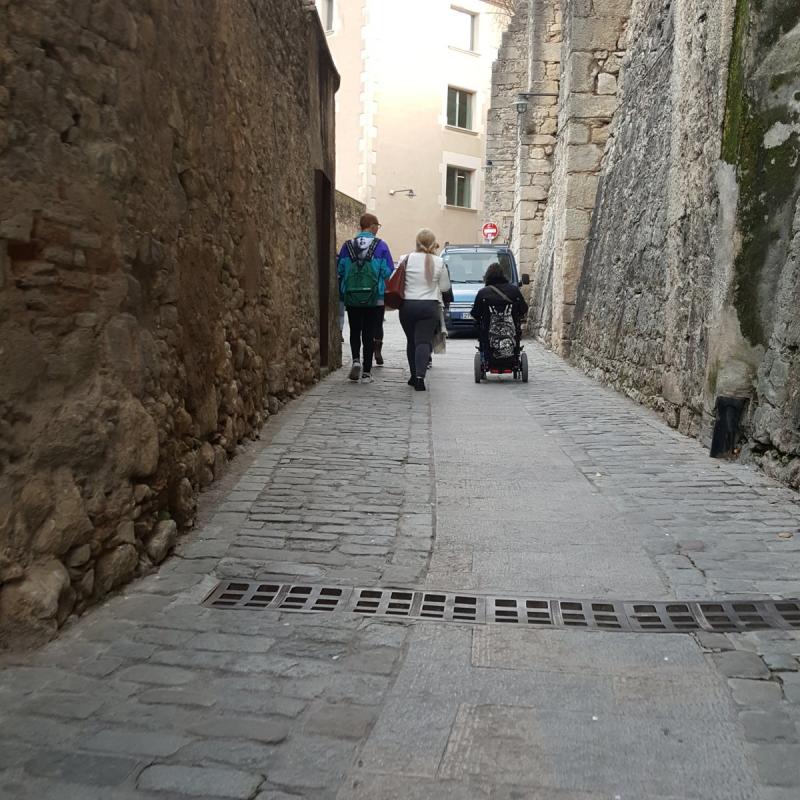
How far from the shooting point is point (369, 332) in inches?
389

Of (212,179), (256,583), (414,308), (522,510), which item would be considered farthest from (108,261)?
(414,308)

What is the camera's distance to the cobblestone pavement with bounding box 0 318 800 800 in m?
2.29

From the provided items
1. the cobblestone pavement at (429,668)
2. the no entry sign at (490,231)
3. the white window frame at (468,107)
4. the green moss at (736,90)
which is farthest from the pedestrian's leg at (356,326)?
the white window frame at (468,107)

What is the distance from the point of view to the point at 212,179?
5098mm

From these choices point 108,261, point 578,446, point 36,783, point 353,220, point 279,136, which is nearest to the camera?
point 36,783

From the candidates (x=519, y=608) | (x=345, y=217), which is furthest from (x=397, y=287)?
(x=345, y=217)

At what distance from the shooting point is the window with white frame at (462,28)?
33.7m

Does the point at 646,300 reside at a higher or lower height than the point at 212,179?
lower

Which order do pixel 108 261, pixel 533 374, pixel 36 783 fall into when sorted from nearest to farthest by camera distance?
pixel 36 783
pixel 108 261
pixel 533 374

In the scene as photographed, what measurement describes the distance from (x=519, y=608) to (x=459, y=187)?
33.0 meters

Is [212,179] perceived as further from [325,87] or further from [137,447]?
[325,87]

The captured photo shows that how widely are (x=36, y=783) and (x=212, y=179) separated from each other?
3605mm

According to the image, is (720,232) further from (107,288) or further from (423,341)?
(107,288)

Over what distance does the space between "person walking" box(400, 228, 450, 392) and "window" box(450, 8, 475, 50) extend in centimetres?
2706
